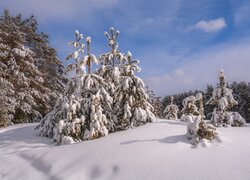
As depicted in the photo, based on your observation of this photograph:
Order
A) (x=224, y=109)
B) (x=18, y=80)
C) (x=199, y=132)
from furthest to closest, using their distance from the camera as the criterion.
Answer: (x=18, y=80)
(x=224, y=109)
(x=199, y=132)

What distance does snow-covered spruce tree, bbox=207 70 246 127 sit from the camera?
9.72 metres

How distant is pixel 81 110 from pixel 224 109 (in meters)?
6.03

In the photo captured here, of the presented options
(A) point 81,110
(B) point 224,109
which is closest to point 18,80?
(A) point 81,110

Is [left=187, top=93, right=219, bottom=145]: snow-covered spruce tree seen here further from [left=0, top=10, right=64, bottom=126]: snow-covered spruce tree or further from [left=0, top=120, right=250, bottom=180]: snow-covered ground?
[left=0, top=10, right=64, bottom=126]: snow-covered spruce tree

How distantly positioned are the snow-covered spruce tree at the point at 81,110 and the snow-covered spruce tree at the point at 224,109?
4823 mm

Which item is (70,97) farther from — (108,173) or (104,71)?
(108,173)

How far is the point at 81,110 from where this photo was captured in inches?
329

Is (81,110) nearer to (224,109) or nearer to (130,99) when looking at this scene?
(130,99)

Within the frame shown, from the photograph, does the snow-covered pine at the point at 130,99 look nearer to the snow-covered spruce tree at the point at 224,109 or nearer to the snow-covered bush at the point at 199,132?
the snow-covered bush at the point at 199,132

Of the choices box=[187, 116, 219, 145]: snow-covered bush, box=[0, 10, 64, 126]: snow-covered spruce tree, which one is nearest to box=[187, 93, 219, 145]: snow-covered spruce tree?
box=[187, 116, 219, 145]: snow-covered bush

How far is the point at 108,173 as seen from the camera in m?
4.67

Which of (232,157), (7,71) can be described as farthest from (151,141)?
(7,71)

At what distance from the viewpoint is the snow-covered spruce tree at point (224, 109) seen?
9.72 meters

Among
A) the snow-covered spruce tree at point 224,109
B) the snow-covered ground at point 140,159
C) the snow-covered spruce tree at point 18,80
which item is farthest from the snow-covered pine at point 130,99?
the snow-covered spruce tree at point 18,80
